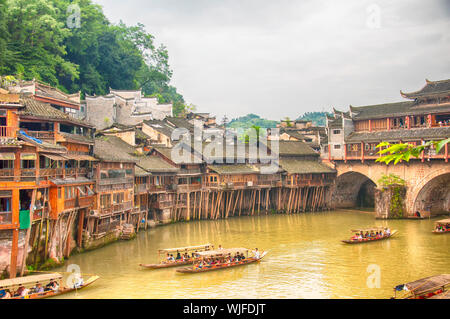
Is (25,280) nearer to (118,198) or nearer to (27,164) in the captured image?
(27,164)

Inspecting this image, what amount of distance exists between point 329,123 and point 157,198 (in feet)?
88.2

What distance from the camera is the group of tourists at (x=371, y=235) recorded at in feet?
124

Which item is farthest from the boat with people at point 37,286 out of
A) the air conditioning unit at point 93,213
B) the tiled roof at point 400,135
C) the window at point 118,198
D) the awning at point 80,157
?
the tiled roof at point 400,135

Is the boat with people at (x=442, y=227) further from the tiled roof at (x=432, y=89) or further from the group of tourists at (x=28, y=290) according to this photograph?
the group of tourists at (x=28, y=290)

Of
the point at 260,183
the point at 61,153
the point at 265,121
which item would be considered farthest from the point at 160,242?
the point at 265,121

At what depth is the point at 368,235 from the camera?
1521 inches

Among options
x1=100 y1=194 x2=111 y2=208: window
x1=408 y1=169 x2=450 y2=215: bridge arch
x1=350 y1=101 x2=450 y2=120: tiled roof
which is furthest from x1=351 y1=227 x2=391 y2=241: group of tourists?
x1=100 y1=194 x2=111 y2=208: window

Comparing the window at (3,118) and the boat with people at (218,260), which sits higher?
the window at (3,118)

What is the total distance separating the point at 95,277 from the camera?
83.9ft

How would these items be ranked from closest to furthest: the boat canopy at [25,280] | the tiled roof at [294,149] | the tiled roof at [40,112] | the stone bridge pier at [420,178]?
the boat canopy at [25,280] → the tiled roof at [40,112] → the stone bridge pier at [420,178] → the tiled roof at [294,149]

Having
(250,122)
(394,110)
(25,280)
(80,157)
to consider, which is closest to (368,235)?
(394,110)

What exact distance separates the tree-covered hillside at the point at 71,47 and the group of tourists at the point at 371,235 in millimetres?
35406

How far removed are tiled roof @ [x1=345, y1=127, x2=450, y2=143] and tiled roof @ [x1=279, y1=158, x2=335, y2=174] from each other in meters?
4.90

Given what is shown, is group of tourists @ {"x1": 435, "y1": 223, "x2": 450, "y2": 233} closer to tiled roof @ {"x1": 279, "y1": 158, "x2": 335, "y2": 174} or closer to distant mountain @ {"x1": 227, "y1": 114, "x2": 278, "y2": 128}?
tiled roof @ {"x1": 279, "y1": 158, "x2": 335, "y2": 174}
